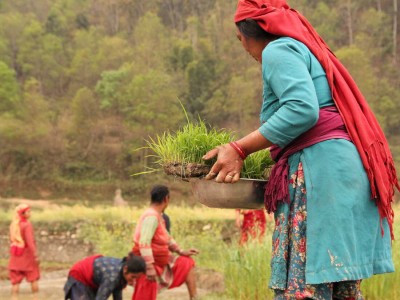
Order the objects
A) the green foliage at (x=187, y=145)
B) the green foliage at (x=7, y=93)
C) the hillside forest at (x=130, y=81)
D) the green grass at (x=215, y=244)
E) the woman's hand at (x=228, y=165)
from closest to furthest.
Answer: the woman's hand at (x=228, y=165)
the green foliage at (x=187, y=145)
the green grass at (x=215, y=244)
the hillside forest at (x=130, y=81)
the green foliage at (x=7, y=93)

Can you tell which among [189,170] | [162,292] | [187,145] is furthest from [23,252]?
[189,170]

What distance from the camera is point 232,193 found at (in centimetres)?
248

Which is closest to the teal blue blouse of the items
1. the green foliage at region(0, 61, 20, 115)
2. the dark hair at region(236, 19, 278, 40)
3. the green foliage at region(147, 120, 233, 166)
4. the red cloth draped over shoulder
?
the dark hair at region(236, 19, 278, 40)

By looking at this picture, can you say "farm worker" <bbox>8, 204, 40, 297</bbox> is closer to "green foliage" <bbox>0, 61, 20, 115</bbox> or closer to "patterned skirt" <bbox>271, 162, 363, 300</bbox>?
"patterned skirt" <bbox>271, 162, 363, 300</bbox>

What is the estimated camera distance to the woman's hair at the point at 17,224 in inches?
366

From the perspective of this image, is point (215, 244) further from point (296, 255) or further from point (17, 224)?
point (296, 255)

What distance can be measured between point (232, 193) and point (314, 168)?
302 mm

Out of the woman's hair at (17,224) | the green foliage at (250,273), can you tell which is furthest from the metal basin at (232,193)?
the woman's hair at (17,224)

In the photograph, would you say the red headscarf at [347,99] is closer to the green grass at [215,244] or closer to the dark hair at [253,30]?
the dark hair at [253,30]

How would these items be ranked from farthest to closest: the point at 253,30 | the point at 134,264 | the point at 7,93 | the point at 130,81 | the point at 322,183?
1. the point at 130,81
2. the point at 7,93
3. the point at 134,264
4. the point at 253,30
5. the point at 322,183

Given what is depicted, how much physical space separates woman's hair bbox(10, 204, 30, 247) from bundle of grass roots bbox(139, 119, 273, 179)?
22.2 ft

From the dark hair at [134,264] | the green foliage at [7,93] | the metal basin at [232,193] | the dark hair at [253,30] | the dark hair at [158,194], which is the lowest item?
the metal basin at [232,193]

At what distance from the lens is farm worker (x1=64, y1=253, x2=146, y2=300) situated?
5867mm

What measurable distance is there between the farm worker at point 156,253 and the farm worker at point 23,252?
282 cm
